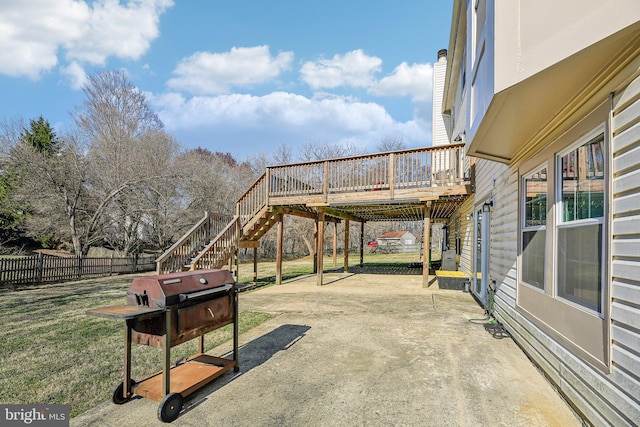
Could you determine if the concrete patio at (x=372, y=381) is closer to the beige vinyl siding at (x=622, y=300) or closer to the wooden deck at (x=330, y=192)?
the beige vinyl siding at (x=622, y=300)

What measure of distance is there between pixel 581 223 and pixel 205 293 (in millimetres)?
Result: 3399

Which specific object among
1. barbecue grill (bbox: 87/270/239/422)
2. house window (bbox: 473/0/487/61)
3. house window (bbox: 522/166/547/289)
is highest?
house window (bbox: 473/0/487/61)

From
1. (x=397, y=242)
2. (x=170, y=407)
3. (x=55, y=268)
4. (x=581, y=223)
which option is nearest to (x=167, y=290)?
(x=170, y=407)

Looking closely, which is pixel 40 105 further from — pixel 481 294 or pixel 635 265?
pixel 635 265

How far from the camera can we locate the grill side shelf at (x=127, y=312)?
246 centimetres

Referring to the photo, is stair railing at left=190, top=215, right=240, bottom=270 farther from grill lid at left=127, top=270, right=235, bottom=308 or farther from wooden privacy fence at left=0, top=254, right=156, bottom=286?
wooden privacy fence at left=0, top=254, right=156, bottom=286

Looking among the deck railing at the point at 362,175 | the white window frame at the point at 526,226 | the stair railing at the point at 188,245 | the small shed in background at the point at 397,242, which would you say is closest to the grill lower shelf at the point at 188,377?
the white window frame at the point at 526,226

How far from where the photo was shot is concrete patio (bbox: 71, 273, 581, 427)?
8.64 ft

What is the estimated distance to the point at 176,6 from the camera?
11.2m

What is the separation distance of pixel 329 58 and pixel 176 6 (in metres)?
14.7

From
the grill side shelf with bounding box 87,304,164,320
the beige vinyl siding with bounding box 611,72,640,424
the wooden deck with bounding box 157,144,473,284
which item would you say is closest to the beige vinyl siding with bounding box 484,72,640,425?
the beige vinyl siding with bounding box 611,72,640,424

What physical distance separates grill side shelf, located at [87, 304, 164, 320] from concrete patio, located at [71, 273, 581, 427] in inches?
34.0

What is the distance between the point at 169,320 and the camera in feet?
8.89

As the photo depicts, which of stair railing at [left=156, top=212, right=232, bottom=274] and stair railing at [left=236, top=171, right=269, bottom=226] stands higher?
stair railing at [left=236, top=171, right=269, bottom=226]
